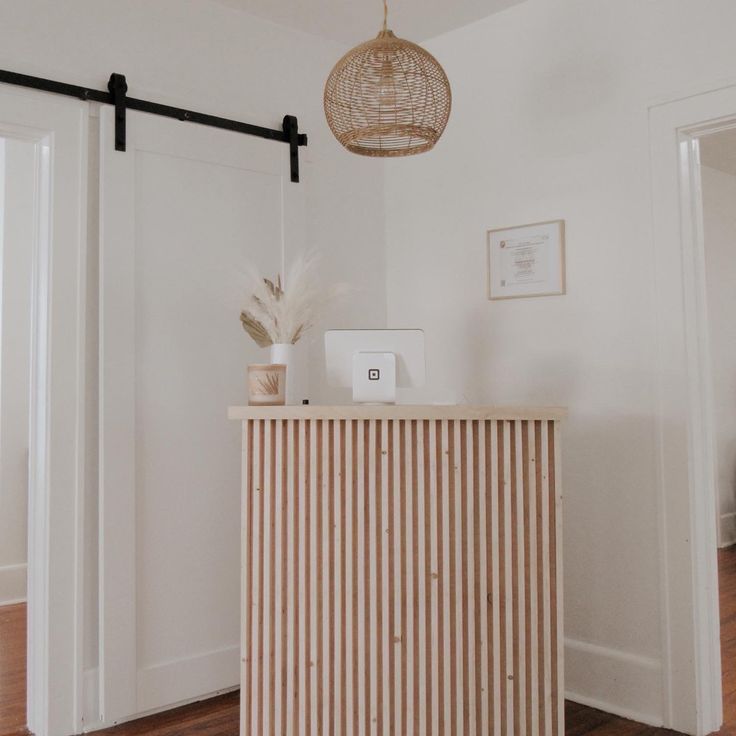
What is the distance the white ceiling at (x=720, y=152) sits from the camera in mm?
5492

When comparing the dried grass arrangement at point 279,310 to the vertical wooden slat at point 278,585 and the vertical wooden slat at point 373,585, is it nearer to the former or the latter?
the vertical wooden slat at point 278,585

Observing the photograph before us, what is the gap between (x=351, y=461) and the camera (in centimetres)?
237

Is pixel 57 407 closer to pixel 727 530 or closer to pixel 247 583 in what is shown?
pixel 247 583

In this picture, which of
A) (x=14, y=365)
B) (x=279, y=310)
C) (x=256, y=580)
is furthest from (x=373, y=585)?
(x=14, y=365)

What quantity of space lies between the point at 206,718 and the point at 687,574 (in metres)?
1.84

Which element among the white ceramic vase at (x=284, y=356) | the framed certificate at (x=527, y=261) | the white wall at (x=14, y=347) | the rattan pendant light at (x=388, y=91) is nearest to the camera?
the rattan pendant light at (x=388, y=91)

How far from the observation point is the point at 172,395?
3100 mm

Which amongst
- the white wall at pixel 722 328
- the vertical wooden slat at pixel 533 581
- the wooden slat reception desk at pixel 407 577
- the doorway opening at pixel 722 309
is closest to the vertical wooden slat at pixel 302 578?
the wooden slat reception desk at pixel 407 577

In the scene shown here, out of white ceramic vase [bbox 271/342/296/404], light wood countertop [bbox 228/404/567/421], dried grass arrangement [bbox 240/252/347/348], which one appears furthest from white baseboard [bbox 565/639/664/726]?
dried grass arrangement [bbox 240/252/347/348]

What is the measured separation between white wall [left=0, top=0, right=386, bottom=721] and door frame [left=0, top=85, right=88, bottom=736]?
6 centimetres

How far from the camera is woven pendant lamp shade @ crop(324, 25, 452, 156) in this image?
2.54m

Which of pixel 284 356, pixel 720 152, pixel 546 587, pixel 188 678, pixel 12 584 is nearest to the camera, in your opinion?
pixel 546 587

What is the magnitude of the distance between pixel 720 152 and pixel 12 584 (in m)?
5.63

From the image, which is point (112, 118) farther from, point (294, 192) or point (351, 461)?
point (351, 461)
